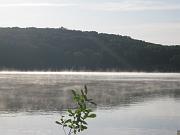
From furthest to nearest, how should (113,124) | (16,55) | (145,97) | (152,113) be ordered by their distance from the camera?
(16,55) < (145,97) < (152,113) < (113,124)

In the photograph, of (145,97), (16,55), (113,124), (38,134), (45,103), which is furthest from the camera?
(16,55)

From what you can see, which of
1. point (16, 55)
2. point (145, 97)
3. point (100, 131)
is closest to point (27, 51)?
point (16, 55)

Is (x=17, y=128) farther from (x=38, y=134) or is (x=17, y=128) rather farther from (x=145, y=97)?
(x=145, y=97)

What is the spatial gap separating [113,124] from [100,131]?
356 centimetres

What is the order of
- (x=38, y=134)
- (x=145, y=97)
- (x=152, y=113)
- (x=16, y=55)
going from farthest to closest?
(x=16, y=55), (x=145, y=97), (x=152, y=113), (x=38, y=134)

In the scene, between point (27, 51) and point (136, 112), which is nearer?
point (136, 112)

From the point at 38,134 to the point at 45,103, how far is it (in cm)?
1928

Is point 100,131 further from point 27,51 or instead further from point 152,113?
point 27,51

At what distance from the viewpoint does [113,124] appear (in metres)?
34.8

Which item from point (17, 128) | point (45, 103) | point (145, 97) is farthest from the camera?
point (145, 97)

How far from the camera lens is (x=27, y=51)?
195m

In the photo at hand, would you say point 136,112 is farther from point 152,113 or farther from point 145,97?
point 145,97

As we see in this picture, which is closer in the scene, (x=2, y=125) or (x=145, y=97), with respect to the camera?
(x=2, y=125)

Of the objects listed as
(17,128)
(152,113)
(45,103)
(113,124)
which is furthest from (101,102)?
(17,128)
